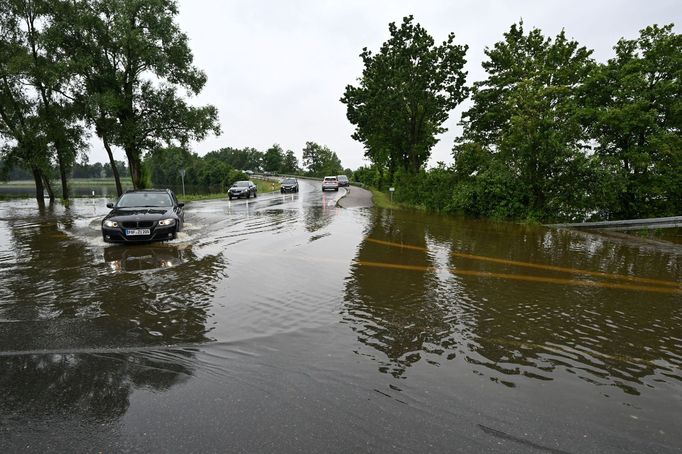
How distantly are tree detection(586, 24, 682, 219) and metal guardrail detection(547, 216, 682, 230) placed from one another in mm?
3321

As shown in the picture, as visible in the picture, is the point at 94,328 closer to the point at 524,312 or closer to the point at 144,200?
the point at 524,312

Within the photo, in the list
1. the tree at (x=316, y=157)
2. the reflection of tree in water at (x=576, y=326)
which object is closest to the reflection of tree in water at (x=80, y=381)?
the reflection of tree in water at (x=576, y=326)

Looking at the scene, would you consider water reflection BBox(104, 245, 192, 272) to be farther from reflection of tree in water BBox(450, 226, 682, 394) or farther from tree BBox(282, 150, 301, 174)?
tree BBox(282, 150, 301, 174)

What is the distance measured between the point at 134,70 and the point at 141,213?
823 inches

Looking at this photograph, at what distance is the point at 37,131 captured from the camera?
26188 mm

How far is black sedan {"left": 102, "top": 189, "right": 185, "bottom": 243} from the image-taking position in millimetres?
10219

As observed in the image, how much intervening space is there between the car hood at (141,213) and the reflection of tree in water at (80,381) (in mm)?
7137

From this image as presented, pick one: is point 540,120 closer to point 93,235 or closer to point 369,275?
point 369,275

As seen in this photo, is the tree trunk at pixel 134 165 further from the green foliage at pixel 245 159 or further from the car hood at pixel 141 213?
the green foliage at pixel 245 159

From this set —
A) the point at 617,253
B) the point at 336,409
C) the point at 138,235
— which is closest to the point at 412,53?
the point at 617,253

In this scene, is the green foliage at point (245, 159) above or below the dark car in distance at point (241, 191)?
above

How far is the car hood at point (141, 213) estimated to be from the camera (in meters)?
10.5

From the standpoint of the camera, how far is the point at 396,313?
5.35m

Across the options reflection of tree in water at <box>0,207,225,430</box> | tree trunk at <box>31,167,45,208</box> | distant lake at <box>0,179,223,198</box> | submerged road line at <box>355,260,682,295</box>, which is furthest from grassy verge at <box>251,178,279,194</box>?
submerged road line at <box>355,260,682,295</box>
